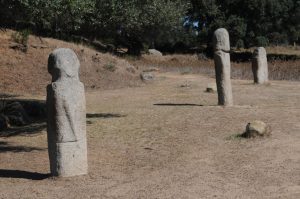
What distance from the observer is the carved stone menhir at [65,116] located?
8.48m

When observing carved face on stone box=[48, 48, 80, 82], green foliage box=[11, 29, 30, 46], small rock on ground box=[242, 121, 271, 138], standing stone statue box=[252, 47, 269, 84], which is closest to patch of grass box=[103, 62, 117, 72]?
green foliage box=[11, 29, 30, 46]

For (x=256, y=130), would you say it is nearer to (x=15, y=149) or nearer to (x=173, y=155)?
(x=173, y=155)

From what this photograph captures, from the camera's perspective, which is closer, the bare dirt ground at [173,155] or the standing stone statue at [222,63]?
the bare dirt ground at [173,155]

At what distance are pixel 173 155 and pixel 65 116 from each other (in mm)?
2564

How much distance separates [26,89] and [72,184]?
14.8 m

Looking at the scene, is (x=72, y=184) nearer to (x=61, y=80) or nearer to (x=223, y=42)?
(x=61, y=80)

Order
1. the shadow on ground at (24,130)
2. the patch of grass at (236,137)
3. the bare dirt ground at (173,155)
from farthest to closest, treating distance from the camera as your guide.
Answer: the shadow on ground at (24,130), the patch of grass at (236,137), the bare dirt ground at (173,155)

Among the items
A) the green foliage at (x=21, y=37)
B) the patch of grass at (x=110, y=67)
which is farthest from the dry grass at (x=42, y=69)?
the green foliage at (x=21, y=37)

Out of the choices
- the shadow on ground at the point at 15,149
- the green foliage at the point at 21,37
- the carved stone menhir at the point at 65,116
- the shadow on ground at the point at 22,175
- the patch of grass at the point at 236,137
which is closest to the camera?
the carved stone menhir at the point at 65,116

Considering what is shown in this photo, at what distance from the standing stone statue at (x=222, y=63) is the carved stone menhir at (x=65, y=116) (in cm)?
793

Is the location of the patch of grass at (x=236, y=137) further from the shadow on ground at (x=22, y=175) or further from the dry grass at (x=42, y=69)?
the dry grass at (x=42, y=69)

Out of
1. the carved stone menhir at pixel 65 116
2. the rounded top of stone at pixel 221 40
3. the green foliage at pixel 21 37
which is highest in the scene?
the green foliage at pixel 21 37

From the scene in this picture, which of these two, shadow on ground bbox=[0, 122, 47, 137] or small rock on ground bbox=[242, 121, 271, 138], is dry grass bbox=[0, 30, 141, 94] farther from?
small rock on ground bbox=[242, 121, 271, 138]

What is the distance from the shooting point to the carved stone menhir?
8477 millimetres
